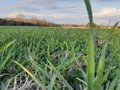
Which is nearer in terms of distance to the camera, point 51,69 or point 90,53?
point 90,53

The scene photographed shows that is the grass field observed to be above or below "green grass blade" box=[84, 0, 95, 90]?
below

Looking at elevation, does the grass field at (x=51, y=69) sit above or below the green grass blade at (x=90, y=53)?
below

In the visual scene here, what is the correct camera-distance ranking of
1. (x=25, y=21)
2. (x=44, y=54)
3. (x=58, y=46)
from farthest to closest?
(x=25, y=21)
(x=58, y=46)
(x=44, y=54)

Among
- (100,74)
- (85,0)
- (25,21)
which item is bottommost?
(25,21)

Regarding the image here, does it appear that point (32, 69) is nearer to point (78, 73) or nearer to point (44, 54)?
point (78, 73)

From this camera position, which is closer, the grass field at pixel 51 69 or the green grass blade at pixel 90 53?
the green grass blade at pixel 90 53

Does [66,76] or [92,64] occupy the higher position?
[92,64]

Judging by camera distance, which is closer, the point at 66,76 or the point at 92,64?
the point at 92,64

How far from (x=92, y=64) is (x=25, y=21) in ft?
47.2

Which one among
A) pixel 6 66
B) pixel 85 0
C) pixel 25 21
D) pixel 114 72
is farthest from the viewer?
pixel 25 21

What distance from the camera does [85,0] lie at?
368 millimetres

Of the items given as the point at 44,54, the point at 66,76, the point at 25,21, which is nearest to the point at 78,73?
the point at 66,76

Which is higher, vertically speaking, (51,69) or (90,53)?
(90,53)

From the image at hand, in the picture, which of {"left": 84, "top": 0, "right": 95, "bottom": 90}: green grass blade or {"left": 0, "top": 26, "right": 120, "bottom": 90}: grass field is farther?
{"left": 0, "top": 26, "right": 120, "bottom": 90}: grass field
